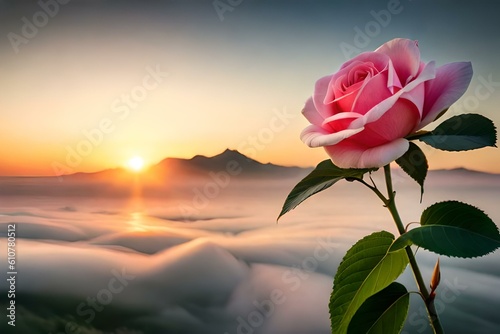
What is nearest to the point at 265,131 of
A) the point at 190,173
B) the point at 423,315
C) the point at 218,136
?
the point at 218,136

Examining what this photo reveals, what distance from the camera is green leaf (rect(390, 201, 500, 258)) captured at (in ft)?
1.07

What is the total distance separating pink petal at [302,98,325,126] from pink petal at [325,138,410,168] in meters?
0.05

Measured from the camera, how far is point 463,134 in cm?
37

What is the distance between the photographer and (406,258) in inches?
15.6

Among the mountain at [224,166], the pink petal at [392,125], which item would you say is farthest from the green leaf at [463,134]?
the mountain at [224,166]

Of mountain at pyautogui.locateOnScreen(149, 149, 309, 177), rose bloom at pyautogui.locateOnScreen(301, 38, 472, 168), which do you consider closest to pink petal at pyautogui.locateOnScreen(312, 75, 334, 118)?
rose bloom at pyautogui.locateOnScreen(301, 38, 472, 168)

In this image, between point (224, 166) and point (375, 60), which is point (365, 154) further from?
point (224, 166)

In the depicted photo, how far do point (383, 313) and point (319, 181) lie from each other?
103 millimetres

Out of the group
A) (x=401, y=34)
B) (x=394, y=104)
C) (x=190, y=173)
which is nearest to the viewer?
(x=394, y=104)

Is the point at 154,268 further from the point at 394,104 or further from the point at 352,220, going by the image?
the point at 394,104

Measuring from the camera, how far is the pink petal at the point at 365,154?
0.33 metres

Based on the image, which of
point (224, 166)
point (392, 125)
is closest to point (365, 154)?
point (392, 125)

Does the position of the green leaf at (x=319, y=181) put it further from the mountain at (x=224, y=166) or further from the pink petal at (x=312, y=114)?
the mountain at (x=224, y=166)

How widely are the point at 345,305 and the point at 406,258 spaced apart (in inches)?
2.1
